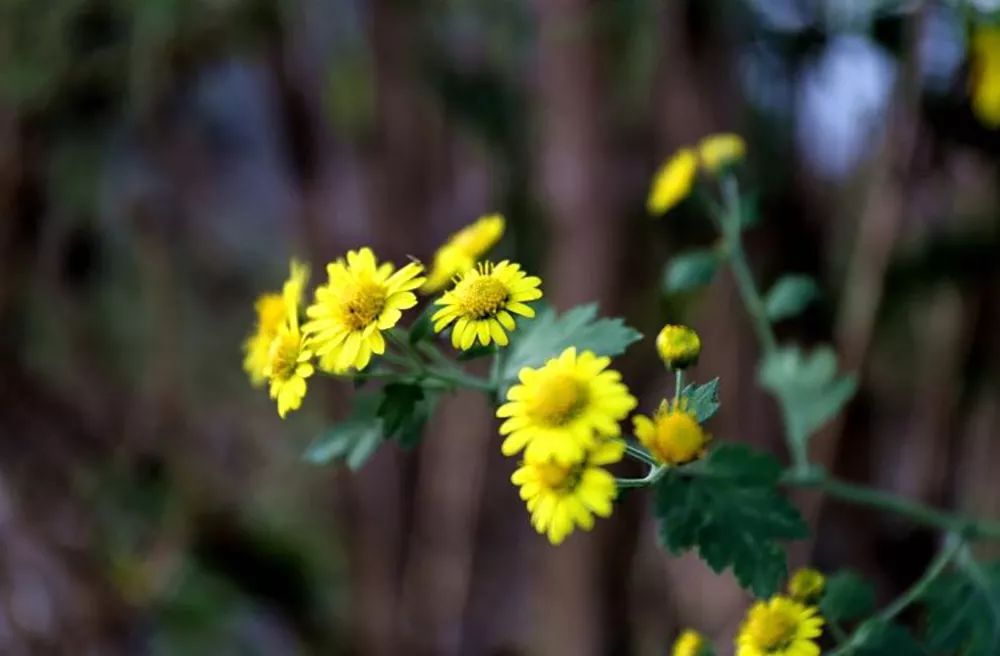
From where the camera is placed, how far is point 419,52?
980mm

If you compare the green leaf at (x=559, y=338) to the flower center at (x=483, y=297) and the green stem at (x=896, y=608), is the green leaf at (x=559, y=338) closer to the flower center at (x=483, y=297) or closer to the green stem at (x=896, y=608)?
the flower center at (x=483, y=297)

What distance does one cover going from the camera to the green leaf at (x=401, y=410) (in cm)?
36

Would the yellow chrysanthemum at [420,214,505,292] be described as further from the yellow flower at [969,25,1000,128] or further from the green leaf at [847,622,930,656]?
the yellow flower at [969,25,1000,128]

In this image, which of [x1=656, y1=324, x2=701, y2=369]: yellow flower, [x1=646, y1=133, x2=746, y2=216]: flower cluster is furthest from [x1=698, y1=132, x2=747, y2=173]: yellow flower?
[x1=656, y1=324, x2=701, y2=369]: yellow flower

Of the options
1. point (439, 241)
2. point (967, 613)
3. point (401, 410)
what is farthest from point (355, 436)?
point (439, 241)

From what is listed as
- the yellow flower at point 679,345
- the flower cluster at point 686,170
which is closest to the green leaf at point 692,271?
the flower cluster at point 686,170

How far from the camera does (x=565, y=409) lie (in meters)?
0.29

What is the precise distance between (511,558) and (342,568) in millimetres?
232

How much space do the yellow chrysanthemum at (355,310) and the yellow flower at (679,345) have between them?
9 cm

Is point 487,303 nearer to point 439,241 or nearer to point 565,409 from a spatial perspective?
point 565,409

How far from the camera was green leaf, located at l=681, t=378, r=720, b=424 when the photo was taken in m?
0.32

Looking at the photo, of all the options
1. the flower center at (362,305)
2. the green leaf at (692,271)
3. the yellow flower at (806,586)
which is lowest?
the yellow flower at (806,586)

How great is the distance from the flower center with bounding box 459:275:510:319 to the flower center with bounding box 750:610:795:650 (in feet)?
0.47

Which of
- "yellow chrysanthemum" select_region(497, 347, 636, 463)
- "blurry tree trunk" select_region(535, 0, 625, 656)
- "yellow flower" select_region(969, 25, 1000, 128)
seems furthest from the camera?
"blurry tree trunk" select_region(535, 0, 625, 656)
